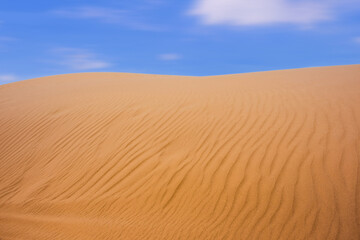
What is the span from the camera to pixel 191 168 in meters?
4.99

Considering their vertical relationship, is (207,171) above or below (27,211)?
above

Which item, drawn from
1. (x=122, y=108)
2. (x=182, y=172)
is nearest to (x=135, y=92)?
(x=122, y=108)

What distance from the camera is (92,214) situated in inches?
188

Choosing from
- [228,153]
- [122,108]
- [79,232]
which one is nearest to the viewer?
[79,232]

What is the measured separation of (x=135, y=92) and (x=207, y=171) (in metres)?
4.72

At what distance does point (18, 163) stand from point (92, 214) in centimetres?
269

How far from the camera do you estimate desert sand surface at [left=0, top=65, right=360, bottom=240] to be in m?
4.11

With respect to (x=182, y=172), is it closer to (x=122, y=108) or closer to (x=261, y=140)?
(x=261, y=140)

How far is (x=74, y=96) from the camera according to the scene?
937cm

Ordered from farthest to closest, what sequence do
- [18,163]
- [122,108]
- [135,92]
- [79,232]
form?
[135,92] < [122,108] < [18,163] < [79,232]

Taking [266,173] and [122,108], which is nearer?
[266,173]

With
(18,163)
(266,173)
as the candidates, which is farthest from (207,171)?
(18,163)

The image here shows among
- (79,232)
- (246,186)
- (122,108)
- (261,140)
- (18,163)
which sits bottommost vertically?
(79,232)

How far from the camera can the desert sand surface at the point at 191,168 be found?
411cm
